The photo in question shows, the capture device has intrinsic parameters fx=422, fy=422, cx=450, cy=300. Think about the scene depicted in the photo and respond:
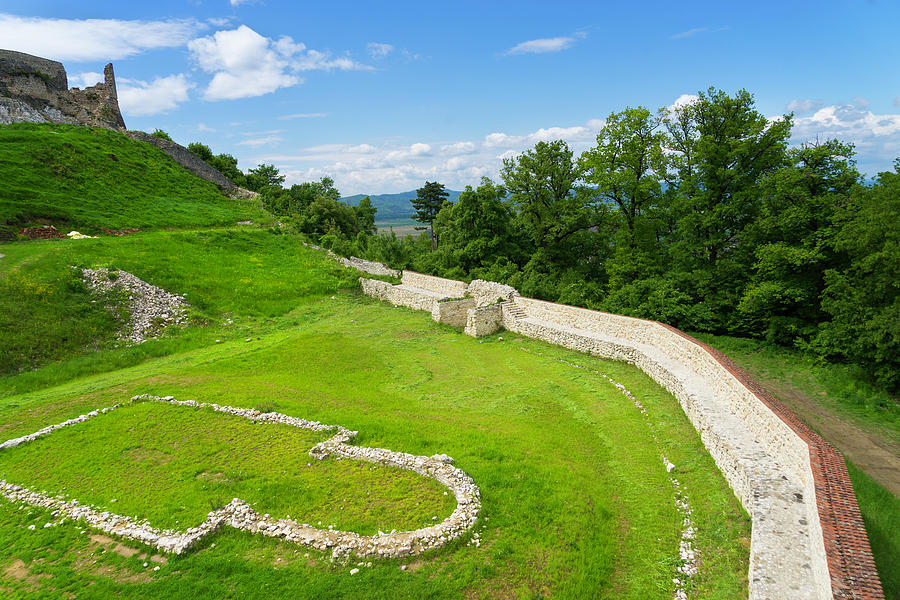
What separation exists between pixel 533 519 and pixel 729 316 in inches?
817

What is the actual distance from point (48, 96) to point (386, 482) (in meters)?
59.6

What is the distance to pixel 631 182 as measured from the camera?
2467 centimetres

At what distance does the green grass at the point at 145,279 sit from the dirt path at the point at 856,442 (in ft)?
79.0

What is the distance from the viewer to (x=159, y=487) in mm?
9062

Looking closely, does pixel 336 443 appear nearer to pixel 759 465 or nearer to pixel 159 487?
pixel 159 487

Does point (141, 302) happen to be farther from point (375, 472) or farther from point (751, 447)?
point (751, 447)

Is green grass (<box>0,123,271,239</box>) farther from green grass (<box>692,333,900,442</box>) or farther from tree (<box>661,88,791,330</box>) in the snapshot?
green grass (<box>692,333,900,442</box>)

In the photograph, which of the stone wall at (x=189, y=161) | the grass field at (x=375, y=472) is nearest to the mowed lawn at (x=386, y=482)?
the grass field at (x=375, y=472)

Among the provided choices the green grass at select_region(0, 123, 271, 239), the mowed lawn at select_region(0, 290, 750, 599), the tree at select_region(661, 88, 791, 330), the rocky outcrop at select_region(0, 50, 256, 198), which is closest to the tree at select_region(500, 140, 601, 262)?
the tree at select_region(661, 88, 791, 330)

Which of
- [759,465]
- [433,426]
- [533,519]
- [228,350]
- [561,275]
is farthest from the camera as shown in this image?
[561,275]

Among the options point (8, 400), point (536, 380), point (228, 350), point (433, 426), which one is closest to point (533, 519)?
point (433, 426)

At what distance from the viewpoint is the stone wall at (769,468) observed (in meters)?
6.26

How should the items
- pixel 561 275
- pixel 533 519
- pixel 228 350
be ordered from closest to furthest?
1. pixel 533 519
2. pixel 228 350
3. pixel 561 275

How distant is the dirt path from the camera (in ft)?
36.1
